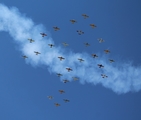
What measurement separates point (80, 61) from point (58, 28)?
1491cm

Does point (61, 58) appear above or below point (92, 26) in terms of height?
below

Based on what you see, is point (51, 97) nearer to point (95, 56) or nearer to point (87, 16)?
point (95, 56)

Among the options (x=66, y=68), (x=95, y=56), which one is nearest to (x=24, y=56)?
(x=66, y=68)

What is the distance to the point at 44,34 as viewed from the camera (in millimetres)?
144250

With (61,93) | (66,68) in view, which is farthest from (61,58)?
(61,93)

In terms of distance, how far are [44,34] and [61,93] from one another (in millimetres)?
23315

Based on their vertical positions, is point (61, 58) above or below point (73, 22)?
below

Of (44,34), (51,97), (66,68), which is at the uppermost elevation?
(44,34)

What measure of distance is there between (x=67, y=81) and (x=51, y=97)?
8.74 m

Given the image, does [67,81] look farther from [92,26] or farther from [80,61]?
[92,26]

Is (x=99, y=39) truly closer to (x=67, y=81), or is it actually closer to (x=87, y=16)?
(x=87, y=16)

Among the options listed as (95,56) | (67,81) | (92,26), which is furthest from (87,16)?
(67,81)

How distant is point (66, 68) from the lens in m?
146

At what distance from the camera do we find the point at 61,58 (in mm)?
144250
